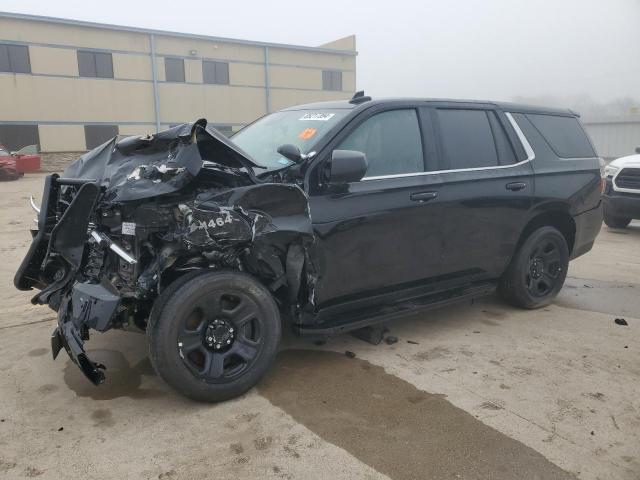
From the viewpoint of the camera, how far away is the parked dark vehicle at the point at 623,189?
875 cm

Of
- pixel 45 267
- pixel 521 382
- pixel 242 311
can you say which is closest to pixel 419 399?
pixel 521 382

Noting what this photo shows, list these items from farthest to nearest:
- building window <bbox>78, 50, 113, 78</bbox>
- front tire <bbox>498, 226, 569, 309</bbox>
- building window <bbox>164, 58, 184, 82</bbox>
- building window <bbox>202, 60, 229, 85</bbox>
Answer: building window <bbox>202, 60, 229, 85</bbox> → building window <bbox>164, 58, 184, 82</bbox> → building window <bbox>78, 50, 113, 78</bbox> → front tire <bbox>498, 226, 569, 309</bbox>

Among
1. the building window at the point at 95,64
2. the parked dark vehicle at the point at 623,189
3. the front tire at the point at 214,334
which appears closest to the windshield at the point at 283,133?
the front tire at the point at 214,334

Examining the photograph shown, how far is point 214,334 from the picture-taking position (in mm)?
3072

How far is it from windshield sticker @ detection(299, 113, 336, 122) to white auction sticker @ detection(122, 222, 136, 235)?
1588mm

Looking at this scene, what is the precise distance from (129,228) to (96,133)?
2747 cm

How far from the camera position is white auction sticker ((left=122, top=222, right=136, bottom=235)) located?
2906 millimetres

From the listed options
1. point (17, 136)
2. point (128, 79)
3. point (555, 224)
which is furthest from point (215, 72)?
point (555, 224)

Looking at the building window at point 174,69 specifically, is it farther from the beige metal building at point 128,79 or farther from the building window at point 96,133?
the building window at point 96,133

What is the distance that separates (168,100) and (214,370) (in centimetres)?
2890

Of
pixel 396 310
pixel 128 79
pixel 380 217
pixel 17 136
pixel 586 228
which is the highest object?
pixel 128 79

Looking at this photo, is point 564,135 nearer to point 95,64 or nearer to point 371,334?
point 371,334

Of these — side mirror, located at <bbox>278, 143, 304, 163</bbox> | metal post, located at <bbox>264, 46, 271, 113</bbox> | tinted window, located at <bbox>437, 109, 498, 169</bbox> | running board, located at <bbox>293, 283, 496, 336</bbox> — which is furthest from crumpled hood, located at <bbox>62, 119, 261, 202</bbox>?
metal post, located at <bbox>264, 46, 271, 113</bbox>

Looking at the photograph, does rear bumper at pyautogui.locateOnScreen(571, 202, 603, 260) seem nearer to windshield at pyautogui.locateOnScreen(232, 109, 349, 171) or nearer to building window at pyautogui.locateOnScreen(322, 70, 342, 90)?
windshield at pyautogui.locateOnScreen(232, 109, 349, 171)
